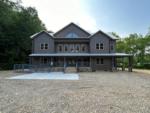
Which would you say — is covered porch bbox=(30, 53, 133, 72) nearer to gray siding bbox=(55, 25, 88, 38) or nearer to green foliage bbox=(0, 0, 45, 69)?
gray siding bbox=(55, 25, 88, 38)

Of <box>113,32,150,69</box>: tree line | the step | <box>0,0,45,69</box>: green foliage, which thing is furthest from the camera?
<box>113,32,150,69</box>: tree line

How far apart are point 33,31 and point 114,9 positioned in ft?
82.3

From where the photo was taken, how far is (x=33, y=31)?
4309 cm

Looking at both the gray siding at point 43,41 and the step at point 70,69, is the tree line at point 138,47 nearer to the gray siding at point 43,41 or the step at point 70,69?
the step at point 70,69

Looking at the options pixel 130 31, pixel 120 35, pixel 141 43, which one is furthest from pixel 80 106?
pixel 120 35

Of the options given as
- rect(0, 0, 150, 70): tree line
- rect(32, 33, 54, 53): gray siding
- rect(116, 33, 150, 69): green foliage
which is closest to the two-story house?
rect(32, 33, 54, 53): gray siding

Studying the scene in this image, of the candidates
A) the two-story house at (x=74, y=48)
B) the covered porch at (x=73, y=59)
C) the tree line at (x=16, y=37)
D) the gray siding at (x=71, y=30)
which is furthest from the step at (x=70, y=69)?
the tree line at (x=16, y=37)

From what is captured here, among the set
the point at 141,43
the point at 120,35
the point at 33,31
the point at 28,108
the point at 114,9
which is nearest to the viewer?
the point at 28,108

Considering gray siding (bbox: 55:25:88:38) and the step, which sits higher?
gray siding (bbox: 55:25:88:38)

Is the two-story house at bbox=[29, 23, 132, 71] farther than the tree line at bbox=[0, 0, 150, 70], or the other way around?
the tree line at bbox=[0, 0, 150, 70]

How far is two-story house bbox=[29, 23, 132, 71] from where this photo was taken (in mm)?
32656

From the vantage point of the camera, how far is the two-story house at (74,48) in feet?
107

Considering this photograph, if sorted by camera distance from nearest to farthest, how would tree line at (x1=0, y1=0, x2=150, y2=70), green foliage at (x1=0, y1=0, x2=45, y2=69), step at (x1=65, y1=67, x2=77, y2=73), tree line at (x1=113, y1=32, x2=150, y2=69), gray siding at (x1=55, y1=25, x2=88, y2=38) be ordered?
step at (x1=65, y1=67, x2=77, y2=73) < gray siding at (x1=55, y1=25, x2=88, y2=38) < tree line at (x1=0, y1=0, x2=150, y2=70) < green foliage at (x1=0, y1=0, x2=45, y2=69) < tree line at (x1=113, y1=32, x2=150, y2=69)

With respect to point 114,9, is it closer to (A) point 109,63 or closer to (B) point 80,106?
(A) point 109,63
